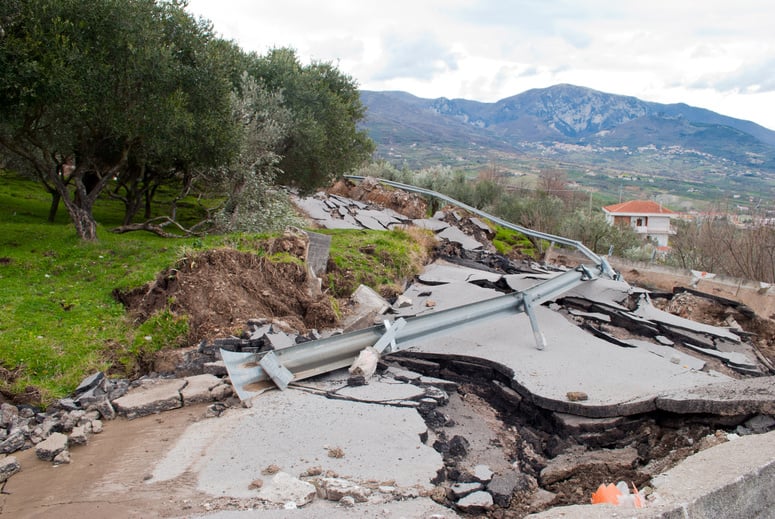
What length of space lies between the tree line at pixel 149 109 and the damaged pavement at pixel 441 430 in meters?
6.40

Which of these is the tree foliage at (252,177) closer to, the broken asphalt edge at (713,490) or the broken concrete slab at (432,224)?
the broken concrete slab at (432,224)

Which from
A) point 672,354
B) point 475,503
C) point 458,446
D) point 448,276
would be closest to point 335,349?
point 458,446

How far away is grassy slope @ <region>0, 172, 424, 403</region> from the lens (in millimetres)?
6547

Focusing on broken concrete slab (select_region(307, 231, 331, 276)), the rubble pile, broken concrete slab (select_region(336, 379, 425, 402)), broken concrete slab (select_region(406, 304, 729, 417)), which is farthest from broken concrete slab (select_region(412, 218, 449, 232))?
the rubble pile

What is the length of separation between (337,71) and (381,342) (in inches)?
722

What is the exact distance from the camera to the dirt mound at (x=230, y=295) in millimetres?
7664

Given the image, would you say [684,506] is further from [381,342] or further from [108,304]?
[108,304]

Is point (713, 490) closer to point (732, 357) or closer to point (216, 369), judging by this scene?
point (216, 369)

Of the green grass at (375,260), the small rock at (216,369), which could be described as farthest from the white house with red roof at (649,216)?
the small rock at (216,369)

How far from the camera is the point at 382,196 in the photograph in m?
25.0

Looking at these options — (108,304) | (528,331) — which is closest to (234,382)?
(108,304)

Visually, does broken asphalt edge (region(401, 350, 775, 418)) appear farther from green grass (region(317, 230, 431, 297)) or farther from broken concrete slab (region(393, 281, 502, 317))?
green grass (region(317, 230, 431, 297))

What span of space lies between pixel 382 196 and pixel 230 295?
17471 millimetres

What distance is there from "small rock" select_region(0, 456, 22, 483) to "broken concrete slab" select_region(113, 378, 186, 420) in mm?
1050
